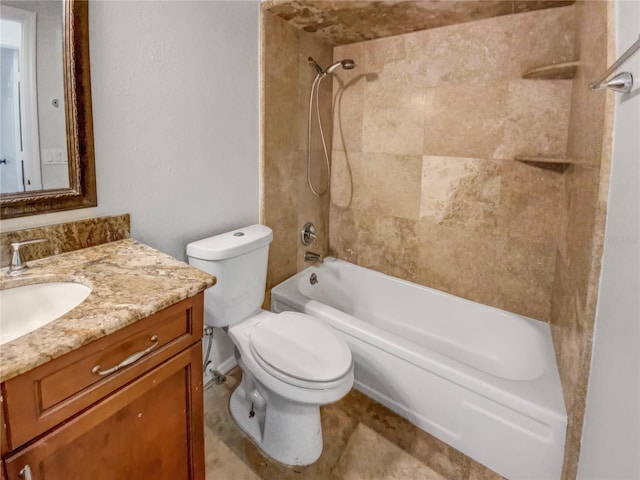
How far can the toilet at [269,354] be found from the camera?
4.54ft

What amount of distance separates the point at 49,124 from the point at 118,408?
2.97 feet

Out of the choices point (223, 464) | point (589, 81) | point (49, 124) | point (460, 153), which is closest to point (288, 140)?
point (460, 153)

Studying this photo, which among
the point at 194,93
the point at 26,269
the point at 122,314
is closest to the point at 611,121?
the point at 122,314

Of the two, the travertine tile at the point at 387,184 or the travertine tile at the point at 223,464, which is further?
the travertine tile at the point at 387,184

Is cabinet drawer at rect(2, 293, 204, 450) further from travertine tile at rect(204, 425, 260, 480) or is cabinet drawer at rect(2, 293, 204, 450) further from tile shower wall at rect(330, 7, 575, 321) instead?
tile shower wall at rect(330, 7, 575, 321)

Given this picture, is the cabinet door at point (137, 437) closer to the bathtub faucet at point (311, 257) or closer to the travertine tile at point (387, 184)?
the bathtub faucet at point (311, 257)

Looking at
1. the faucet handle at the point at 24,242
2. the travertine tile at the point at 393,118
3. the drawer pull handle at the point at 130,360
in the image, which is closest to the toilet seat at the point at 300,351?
the drawer pull handle at the point at 130,360

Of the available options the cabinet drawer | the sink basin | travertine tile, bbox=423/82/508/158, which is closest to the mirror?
the sink basin

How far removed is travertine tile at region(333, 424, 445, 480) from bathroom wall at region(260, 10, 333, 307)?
0.92m

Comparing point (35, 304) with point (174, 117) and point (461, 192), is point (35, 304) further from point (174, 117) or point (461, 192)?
point (461, 192)

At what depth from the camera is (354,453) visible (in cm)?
159

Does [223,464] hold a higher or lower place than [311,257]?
lower

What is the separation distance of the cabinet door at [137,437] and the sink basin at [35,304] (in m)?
0.30

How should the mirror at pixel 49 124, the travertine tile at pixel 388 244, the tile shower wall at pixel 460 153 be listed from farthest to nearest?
the travertine tile at pixel 388 244 < the tile shower wall at pixel 460 153 < the mirror at pixel 49 124
